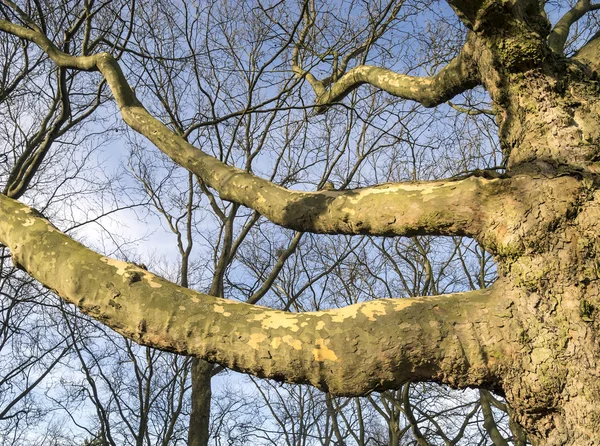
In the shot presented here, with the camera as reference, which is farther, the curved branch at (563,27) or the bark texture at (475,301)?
the curved branch at (563,27)

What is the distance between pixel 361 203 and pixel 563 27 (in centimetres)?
295

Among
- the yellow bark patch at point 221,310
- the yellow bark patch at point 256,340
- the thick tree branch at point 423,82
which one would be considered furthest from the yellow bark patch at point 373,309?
the thick tree branch at point 423,82

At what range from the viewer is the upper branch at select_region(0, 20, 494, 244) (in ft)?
6.12

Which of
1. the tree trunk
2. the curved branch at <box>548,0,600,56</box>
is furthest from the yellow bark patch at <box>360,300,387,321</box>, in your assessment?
the tree trunk

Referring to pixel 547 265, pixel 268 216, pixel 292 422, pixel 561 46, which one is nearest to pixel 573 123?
pixel 547 265

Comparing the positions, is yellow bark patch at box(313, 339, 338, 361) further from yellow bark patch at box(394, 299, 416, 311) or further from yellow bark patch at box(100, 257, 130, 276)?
yellow bark patch at box(100, 257, 130, 276)

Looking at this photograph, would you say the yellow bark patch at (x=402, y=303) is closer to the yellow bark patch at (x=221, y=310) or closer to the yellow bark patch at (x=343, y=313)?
the yellow bark patch at (x=343, y=313)

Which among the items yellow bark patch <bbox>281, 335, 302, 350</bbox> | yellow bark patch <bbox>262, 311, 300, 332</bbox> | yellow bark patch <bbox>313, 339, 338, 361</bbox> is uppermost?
yellow bark patch <bbox>262, 311, 300, 332</bbox>

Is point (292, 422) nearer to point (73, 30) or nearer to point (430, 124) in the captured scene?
point (430, 124)

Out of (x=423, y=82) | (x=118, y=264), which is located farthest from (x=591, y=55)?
(x=118, y=264)

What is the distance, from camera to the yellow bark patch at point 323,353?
5.01 ft

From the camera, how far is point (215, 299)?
5.52 ft

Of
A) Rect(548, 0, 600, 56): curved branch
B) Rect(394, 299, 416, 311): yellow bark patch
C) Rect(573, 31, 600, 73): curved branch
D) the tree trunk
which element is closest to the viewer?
Rect(394, 299, 416, 311): yellow bark patch

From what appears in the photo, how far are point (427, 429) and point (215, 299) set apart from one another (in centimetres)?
811
